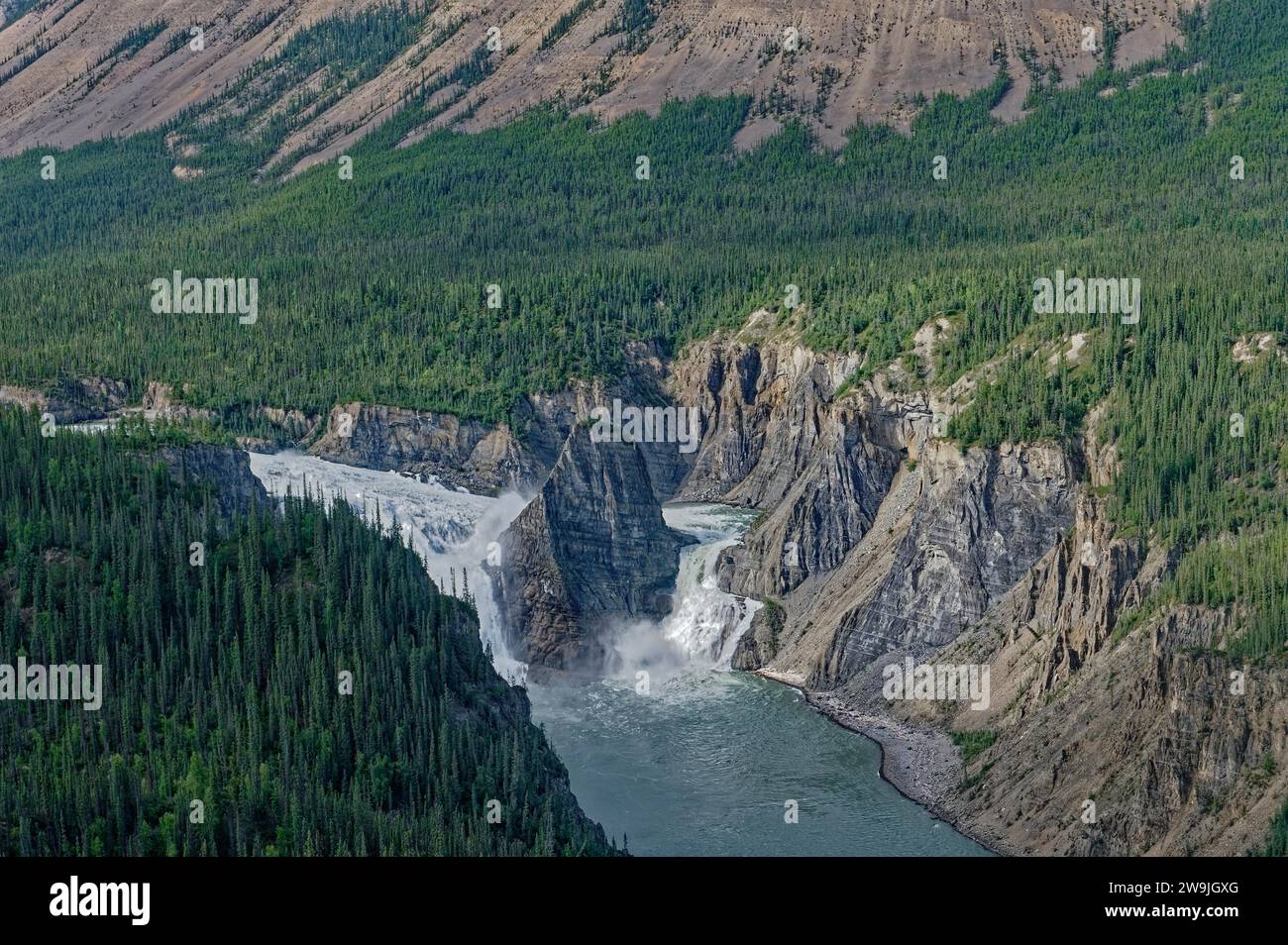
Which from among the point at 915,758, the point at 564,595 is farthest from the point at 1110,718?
the point at 564,595

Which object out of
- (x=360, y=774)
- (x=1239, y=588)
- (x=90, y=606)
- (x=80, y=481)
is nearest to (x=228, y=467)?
(x=80, y=481)

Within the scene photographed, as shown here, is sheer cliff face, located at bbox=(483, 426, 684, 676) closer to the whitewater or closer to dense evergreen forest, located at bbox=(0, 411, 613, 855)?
the whitewater

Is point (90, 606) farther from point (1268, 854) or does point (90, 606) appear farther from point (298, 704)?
point (1268, 854)

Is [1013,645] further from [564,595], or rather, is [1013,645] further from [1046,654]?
[564,595]

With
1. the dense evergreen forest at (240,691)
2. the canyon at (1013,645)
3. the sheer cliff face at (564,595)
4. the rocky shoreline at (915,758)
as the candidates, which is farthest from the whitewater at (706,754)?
the dense evergreen forest at (240,691)

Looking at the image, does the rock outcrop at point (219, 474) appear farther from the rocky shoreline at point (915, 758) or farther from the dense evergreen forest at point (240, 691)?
the rocky shoreline at point (915, 758)

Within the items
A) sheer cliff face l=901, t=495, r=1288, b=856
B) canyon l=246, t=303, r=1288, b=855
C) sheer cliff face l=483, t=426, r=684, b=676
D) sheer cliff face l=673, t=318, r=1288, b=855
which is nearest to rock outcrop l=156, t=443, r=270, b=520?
sheer cliff face l=483, t=426, r=684, b=676

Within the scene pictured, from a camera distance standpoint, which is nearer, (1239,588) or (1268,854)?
(1268,854)
